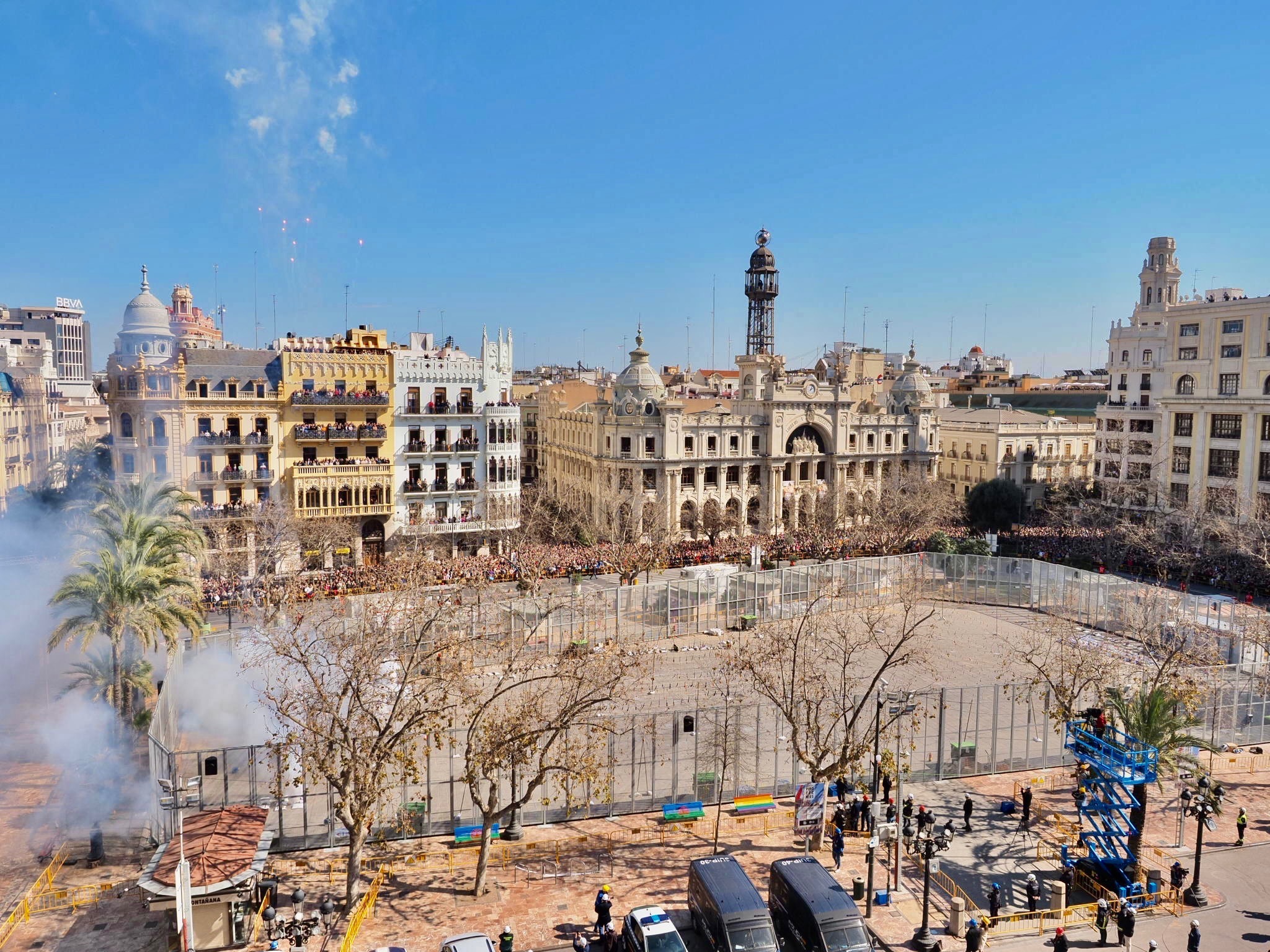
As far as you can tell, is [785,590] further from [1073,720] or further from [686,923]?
[686,923]

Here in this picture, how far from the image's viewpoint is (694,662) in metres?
38.2

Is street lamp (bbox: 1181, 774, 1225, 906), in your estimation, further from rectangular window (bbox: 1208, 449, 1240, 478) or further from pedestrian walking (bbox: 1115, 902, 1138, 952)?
rectangular window (bbox: 1208, 449, 1240, 478)

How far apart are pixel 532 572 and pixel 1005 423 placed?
183 feet

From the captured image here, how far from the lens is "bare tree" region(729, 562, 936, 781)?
910 inches

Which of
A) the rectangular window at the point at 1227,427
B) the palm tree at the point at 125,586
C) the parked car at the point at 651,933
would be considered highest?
the rectangular window at the point at 1227,427

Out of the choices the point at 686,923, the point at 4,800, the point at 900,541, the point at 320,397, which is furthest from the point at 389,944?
the point at 900,541

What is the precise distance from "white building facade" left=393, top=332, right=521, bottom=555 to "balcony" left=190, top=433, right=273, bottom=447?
7.42m

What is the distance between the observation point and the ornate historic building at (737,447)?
230 feet

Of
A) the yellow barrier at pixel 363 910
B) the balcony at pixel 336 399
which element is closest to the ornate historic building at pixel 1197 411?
the balcony at pixel 336 399

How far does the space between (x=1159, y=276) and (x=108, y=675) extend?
9209cm

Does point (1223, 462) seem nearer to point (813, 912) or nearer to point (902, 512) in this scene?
point (902, 512)

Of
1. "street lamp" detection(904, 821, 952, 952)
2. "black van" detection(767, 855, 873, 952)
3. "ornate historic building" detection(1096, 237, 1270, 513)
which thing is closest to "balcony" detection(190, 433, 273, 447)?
"black van" detection(767, 855, 873, 952)

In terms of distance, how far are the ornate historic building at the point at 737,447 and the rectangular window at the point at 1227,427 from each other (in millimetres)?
23124

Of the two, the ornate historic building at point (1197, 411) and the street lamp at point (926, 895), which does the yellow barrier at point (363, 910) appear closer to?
the street lamp at point (926, 895)
